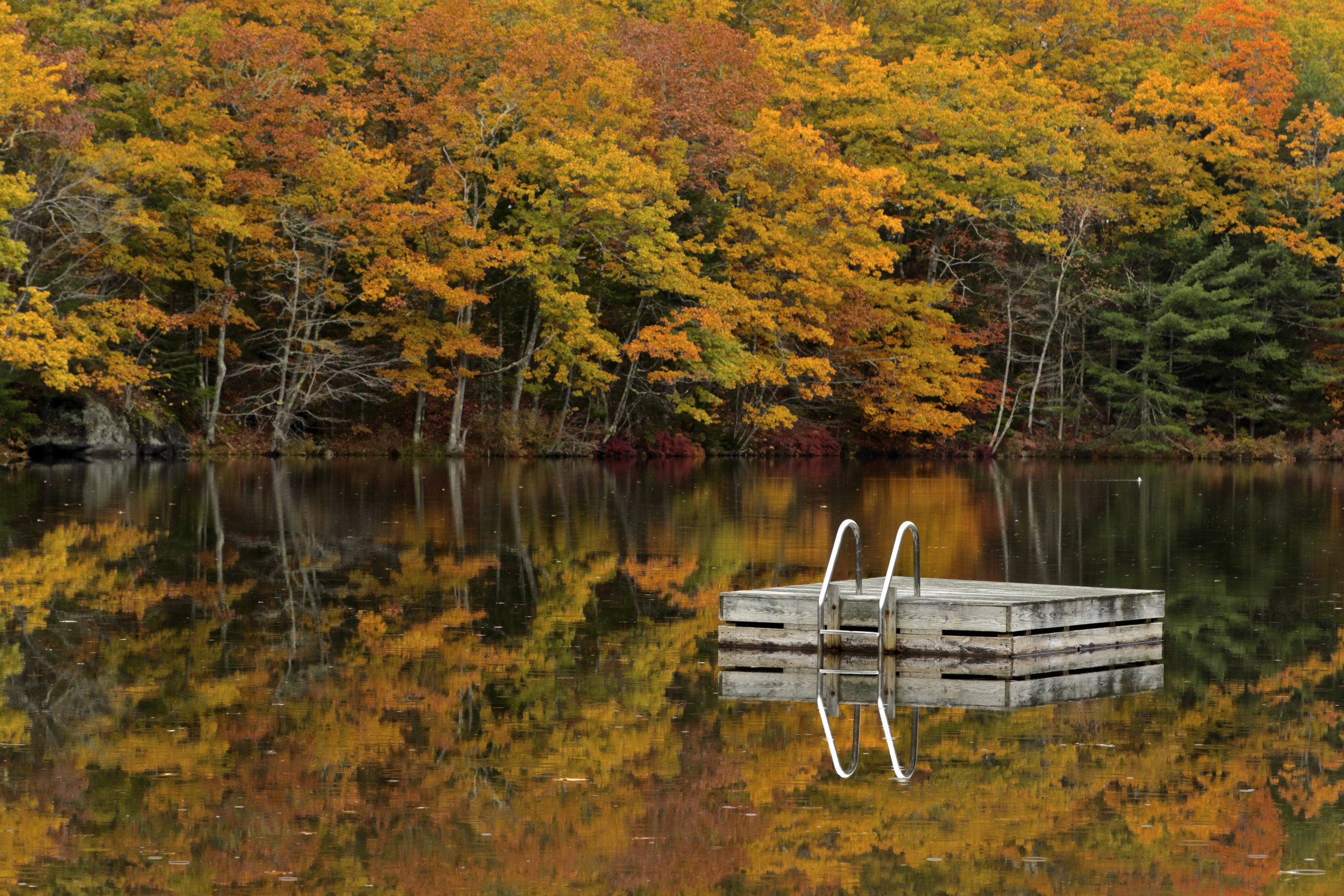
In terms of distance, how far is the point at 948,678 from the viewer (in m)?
11.0

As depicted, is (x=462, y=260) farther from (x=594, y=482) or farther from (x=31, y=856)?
(x=31, y=856)

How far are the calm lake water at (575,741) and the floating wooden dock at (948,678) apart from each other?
230 millimetres

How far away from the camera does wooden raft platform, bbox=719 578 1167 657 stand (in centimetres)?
1141

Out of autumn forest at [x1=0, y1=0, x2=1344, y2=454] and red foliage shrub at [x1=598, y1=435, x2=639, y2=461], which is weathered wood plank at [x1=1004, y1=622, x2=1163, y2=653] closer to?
autumn forest at [x1=0, y1=0, x2=1344, y2=454]

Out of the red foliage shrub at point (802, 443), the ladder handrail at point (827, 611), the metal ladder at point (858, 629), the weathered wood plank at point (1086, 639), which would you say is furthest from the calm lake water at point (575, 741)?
the red foliage shrub at point (802, 443)

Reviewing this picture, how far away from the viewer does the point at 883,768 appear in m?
8.47

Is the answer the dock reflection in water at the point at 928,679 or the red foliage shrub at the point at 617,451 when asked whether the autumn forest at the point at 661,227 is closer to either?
A: the red foliage shrub at the point at 617,451

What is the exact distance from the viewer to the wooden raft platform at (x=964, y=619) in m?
11.4

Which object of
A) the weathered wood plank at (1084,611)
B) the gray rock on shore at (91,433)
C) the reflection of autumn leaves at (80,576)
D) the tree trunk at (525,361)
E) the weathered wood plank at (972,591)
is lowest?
the reflection of autumn leaves at (80,576)

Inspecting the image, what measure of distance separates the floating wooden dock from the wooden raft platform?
0.08 meters

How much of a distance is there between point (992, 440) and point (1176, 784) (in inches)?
1810

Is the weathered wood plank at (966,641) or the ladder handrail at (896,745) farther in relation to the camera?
the weathered wood plank at (966,641)

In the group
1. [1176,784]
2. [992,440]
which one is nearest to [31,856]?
[1176,784]

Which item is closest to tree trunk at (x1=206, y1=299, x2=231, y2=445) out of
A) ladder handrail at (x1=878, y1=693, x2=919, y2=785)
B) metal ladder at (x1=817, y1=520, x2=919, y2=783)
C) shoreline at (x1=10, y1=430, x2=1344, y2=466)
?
shoreline at (x1=10, y1=430, x2=1344, y2=466)
